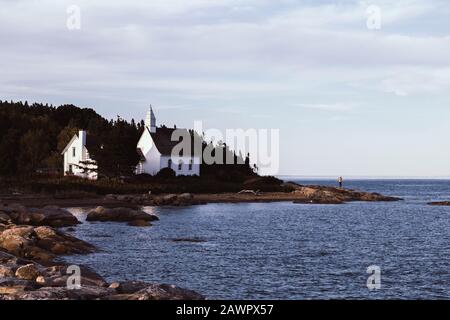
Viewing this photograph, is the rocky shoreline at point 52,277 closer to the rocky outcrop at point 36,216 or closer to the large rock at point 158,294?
the large rock at point 158,294

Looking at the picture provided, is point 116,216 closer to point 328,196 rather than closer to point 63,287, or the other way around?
point 63,287

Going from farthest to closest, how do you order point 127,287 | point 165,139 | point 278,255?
point 165,139 < point 278,255 < point 127,287

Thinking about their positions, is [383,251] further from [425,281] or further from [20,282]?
[20,282]

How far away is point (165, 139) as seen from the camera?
325ft

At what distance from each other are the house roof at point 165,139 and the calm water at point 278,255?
113ft

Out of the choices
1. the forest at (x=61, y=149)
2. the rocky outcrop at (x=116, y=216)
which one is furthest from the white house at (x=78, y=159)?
the rocky outcrop at (x=116, y=216)

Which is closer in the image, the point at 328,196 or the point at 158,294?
the point at 158,294

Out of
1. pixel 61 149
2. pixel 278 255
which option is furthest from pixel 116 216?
pixel 61 149

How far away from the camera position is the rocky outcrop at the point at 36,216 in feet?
148

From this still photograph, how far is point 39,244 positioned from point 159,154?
204 feet

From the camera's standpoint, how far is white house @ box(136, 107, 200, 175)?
95.5 metres

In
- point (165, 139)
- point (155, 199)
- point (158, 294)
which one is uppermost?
point (165, 139)

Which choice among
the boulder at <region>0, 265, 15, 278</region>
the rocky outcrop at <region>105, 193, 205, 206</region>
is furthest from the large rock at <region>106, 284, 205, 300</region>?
the rocky outcrop at <region>105, 193, 205, 206</region>

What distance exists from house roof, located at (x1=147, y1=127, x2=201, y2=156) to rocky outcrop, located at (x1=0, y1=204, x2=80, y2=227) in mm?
45982
